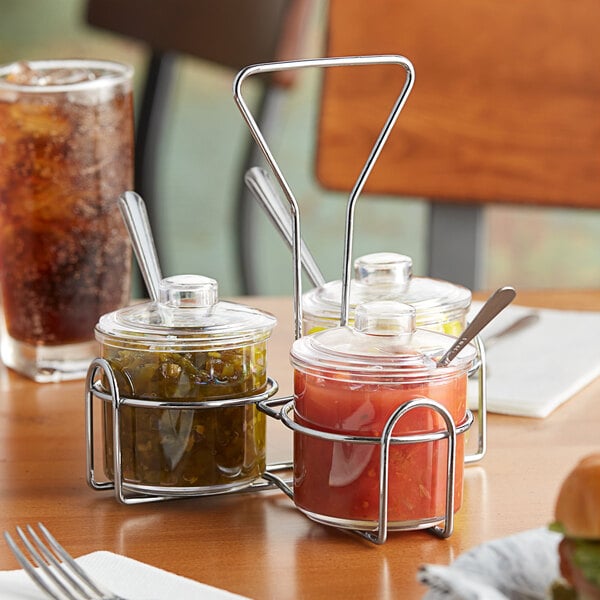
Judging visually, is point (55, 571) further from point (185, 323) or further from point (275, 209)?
point (275, 209)

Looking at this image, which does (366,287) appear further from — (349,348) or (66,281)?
(66,281)

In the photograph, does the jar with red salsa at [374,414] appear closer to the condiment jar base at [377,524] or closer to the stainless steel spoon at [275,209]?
the condiment jar base at [377,524]

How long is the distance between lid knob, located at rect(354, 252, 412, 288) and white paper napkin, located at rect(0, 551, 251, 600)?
267 millimetres

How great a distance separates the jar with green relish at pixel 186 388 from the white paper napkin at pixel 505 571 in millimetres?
197

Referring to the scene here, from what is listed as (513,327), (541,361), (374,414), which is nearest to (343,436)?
(374,414)

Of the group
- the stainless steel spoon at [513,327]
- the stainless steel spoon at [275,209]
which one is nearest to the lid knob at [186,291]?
the stainless steel spoon at [275,209]

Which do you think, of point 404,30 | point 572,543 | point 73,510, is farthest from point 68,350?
point 404,30

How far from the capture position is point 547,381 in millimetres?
984

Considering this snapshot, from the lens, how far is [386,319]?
64cm

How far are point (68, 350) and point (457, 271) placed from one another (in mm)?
750

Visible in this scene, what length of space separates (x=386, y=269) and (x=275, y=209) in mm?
93

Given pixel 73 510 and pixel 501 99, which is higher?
pixel 501 99

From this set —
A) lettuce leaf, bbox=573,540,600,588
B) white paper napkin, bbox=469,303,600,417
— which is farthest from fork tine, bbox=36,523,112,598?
white paper napkin, bbox=469,303,600,417

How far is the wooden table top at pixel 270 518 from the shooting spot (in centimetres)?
61
